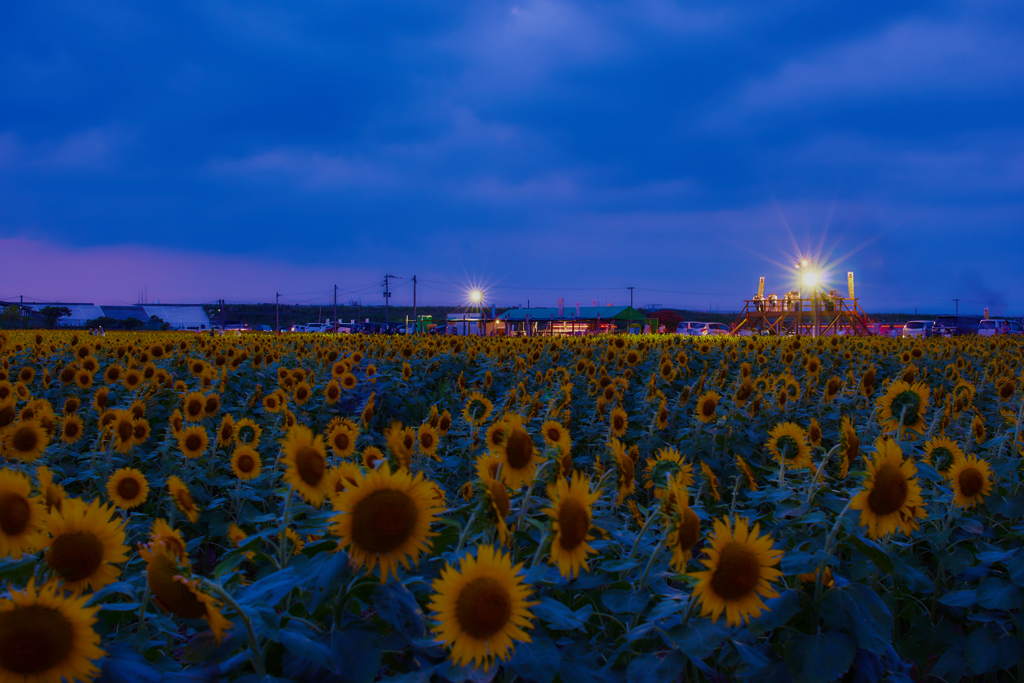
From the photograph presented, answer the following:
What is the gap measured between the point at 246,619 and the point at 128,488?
2270 millimetres

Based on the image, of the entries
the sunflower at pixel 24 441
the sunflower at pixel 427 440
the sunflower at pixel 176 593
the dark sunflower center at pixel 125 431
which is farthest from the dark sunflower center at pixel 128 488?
the sunflower at pixel 176 593

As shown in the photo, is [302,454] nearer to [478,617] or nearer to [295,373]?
[478,617]

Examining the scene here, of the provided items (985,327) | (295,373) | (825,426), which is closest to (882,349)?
(825,426)

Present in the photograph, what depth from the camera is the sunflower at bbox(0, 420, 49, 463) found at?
3.38m

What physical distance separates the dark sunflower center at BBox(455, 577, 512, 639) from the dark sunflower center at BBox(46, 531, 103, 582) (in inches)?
36.7

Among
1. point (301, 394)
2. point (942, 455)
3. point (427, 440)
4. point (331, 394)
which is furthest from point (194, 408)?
point (942, 455)

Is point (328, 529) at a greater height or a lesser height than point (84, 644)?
greater

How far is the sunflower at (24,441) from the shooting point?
3381mm

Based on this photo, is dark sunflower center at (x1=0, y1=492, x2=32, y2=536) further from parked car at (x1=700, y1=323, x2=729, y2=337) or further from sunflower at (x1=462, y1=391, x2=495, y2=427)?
parked car at (x1=700, y1=323, x2=729, y2=337)

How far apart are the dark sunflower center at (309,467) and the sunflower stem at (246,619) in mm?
501

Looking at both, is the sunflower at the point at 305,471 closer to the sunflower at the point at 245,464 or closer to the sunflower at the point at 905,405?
the sunflower at the point at 245,464

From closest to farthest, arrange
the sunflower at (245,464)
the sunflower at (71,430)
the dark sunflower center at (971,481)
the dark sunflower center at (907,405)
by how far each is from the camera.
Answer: the dark sunflower center at (971,481) → the dark sunflower center at (907,405) → the sunflower at (245,464) → the sunflower at (71,430)

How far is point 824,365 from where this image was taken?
9.46 m

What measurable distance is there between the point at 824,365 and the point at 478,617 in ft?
31.0
